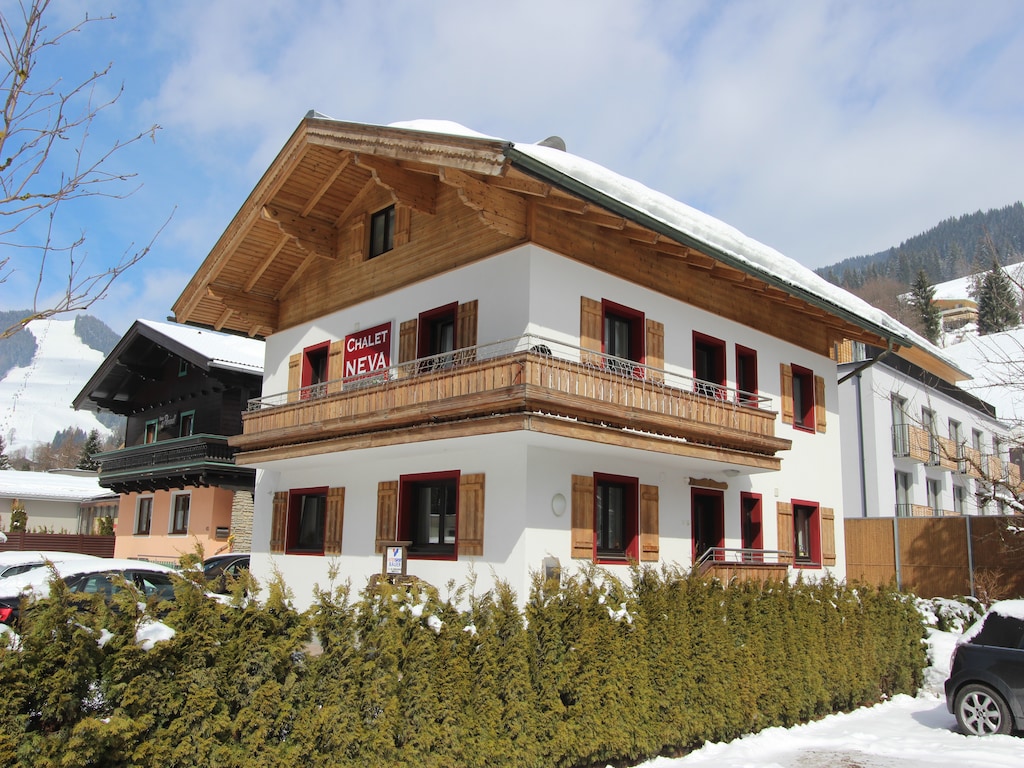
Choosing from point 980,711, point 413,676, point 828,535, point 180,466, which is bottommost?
point 980,711

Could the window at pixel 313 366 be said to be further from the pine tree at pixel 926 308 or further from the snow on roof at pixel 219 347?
the pine tree at pixel 926 308

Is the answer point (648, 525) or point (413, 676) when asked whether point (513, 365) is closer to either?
point (648, 525)

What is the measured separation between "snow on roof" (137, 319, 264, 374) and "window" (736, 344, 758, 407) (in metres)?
16.0

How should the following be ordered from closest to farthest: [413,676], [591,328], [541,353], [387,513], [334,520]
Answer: [413,676] < [541,353] < [591,328] < [387,513] < [334,520]

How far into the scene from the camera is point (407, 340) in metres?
16.6

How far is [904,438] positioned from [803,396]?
11595 millimetres

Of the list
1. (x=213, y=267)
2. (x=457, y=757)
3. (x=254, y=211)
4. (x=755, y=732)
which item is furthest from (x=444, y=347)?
(x=457, y=757)

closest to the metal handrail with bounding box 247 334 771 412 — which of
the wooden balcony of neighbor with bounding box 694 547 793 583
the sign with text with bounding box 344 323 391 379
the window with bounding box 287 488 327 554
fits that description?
the sign with text with bounding box 344 323 391 379

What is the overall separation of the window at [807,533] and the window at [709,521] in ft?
10.1

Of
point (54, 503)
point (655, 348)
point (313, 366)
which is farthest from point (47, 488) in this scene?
point (655, 348)

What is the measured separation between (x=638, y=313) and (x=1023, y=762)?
9441mm

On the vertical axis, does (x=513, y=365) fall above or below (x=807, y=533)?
above

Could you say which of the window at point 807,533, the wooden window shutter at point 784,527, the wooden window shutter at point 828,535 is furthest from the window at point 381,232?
the wooden window shutter at point 828,535

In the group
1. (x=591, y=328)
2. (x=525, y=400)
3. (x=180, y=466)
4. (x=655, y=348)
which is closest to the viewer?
(x=525, y=400)
